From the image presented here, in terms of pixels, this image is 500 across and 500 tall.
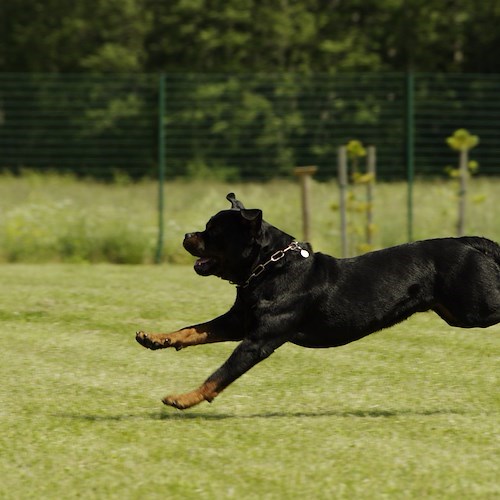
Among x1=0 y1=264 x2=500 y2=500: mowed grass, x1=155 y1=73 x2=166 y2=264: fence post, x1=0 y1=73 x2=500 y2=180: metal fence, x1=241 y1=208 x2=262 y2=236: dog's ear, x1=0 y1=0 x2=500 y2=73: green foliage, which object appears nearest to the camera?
x1=0 y1=264 x2=500 y2=500: mowed grass

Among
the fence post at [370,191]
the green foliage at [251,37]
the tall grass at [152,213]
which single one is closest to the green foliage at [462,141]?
the tall grass at [152,213]

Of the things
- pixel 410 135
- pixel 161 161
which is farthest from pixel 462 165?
pixel 161 161

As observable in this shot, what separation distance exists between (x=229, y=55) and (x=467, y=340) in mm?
25246

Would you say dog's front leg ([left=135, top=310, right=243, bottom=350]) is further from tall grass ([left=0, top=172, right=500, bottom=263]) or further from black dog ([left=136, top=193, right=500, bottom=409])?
tall grass ([left=0, top=172, right=500, bottom=263])

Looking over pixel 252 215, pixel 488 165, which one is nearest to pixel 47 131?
pixel 488 165

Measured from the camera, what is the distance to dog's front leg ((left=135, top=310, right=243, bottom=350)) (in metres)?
5.38

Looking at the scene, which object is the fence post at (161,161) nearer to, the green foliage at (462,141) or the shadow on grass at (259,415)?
the green foliage at (462,141)

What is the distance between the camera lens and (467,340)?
305 inches

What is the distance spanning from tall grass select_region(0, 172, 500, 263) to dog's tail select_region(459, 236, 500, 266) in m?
7.13

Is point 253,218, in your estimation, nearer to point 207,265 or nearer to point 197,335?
point 207,265

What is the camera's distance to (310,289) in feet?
18.4

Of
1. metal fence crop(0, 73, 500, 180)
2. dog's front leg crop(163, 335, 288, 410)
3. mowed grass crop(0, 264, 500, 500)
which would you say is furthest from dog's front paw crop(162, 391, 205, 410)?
metal fence crop(0, 73, 500, 180)

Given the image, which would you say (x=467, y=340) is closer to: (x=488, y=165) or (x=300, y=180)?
(x=300, y=180)

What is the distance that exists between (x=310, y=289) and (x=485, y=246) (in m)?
1.08
